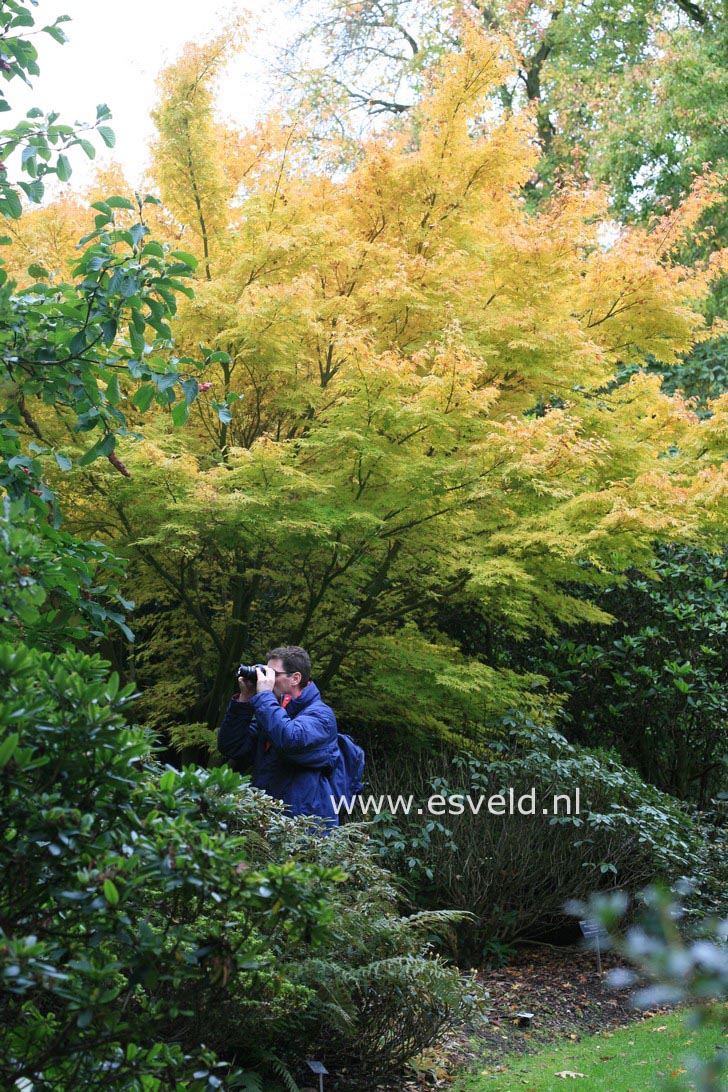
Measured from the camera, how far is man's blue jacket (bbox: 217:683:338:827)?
3990mm

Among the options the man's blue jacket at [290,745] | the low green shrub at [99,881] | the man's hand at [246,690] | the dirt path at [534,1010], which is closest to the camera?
the low green shrub at [99,881]

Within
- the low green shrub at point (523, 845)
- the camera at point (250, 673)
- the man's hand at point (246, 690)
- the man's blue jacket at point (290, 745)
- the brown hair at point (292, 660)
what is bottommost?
the low green shrub at point (523, 845)

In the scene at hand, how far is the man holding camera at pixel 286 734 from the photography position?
4.00 m

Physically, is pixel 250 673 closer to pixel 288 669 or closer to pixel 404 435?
pixel 288 669

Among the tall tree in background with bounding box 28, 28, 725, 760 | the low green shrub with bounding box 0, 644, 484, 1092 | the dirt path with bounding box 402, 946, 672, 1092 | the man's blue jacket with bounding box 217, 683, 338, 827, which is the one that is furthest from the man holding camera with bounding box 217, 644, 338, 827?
the low green shrub with bounding box 0, 644, 484, 1092

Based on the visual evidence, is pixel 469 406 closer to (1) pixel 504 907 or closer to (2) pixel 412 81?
(1) pixel 504 907

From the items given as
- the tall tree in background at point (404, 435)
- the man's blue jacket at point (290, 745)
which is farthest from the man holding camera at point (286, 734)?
the tall tree in background at point (404, 435)

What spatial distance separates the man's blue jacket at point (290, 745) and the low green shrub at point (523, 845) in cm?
125

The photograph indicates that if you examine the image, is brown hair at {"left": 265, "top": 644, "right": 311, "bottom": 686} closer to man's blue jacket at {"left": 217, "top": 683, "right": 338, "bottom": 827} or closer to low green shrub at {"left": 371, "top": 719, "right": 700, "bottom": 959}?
man's blue jacket at {"left": 217, "top": 683, "right": 338, "bottom": 827}

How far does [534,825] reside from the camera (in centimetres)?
578

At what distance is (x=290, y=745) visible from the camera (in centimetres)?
398

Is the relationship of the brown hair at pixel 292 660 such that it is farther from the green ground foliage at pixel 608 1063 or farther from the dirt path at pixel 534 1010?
the green ground foliage at pixel 608 1063

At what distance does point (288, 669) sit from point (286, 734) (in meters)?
0.40

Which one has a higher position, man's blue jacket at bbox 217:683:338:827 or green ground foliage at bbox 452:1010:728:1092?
man's blue jacket at bbox 217:683:338:827
